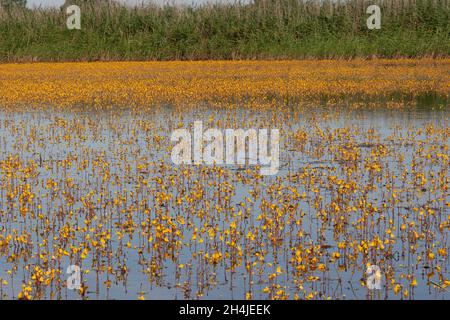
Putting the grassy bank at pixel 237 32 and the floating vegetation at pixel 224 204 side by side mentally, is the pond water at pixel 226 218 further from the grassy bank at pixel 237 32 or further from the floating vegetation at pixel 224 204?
the grassy bank at pixel 237 32

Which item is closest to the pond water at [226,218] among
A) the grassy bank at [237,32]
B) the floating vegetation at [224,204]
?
the floating vegetation at [224,204]

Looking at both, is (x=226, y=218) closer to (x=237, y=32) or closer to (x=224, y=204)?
(x=224, y=204)

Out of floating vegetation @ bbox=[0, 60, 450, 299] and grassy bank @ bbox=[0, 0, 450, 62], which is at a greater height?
grassy bank @ bbox=[0, 0, 450, 62]

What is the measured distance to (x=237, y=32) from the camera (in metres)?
43.5

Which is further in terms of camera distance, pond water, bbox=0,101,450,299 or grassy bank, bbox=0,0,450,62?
grassy bank, bbox=0,0,450,62

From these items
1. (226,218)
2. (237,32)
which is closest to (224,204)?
(226,218)

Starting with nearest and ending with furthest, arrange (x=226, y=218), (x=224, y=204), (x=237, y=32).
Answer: (x=226, y=218) < (x=224, y=204) < (x=237, y=32)

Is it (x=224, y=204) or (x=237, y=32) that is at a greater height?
(x=237, y=32)

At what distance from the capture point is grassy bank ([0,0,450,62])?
41656mm

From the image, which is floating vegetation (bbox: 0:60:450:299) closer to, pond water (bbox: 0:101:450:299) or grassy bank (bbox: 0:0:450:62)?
pond water (bbox: 0:101:450:299)

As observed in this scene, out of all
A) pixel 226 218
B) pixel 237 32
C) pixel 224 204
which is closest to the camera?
pixel 226 218

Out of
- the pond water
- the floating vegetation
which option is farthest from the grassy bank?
the pond water

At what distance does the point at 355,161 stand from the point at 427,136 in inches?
145
